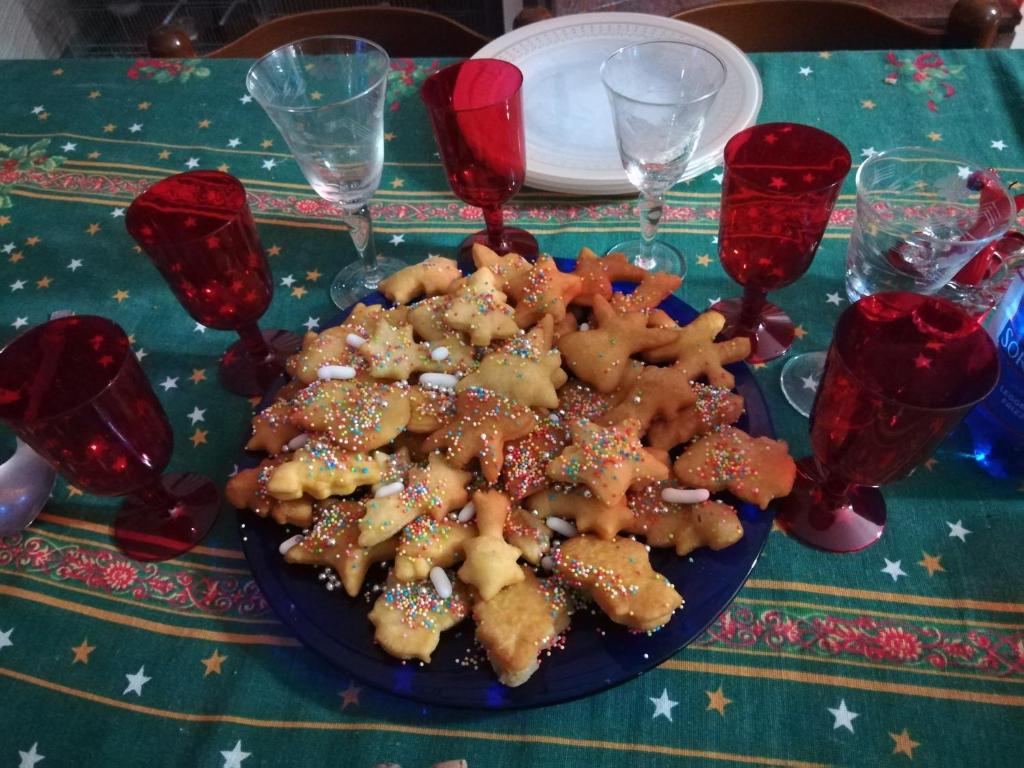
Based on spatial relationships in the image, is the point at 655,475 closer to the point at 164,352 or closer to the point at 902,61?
the point at 164,352

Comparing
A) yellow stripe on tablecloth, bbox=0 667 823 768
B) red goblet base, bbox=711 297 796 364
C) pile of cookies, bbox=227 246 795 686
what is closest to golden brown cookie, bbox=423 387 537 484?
pile of cookies, bbox=227 246 795 686

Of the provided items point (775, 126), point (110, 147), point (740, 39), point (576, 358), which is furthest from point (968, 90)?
point (110, 147)

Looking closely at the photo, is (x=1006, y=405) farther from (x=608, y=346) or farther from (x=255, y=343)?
(x=255, y=343)

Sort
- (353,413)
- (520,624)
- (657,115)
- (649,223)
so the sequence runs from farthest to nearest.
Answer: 1. (649,223)
2. (657,115)
3. (353,413)
4. (520,624)

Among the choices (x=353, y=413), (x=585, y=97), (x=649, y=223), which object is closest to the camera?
(x=353, y=413)

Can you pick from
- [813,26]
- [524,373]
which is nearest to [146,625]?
[524,373]

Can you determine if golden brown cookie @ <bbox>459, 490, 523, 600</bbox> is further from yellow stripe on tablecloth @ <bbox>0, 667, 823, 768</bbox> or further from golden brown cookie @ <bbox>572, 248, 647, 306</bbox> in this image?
golden brown cookie @ <bbox>572, 248, 647, 306</bbox>

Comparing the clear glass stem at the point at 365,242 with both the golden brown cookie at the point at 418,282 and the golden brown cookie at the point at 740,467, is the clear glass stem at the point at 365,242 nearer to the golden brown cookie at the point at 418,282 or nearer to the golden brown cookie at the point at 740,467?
the golden brown cookie at the point at 418,282

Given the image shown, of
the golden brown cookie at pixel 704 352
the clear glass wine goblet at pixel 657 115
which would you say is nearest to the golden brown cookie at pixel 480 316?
the golden brown cookie at pixel 704 352
